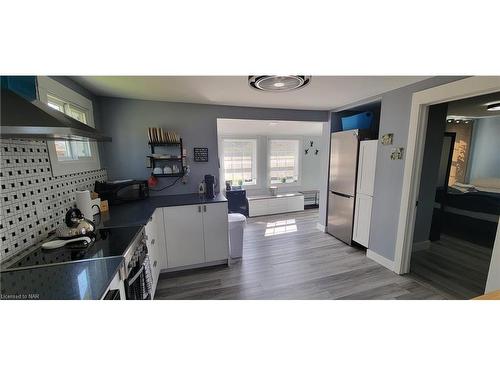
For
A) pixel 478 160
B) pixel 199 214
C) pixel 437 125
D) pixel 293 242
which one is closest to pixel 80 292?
pixel 199 214

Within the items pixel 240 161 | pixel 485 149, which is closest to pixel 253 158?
pixel 240 161

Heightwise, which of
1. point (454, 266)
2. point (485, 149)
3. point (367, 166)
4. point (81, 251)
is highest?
point (485, 149)

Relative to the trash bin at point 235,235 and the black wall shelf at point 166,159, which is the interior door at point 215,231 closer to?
the trash bin at point 235,235

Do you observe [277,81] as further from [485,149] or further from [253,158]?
[485,149]

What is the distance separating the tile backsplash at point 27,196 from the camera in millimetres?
1071

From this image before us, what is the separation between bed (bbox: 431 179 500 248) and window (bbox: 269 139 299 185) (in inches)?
121

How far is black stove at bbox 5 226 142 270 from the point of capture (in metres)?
1.05

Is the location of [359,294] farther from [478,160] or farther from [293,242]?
[478,160]

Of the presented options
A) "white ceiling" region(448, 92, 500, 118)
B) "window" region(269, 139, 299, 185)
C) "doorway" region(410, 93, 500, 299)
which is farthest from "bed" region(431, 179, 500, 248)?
"window" region(269, 139, 299, 185)

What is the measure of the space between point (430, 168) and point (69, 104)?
14.0ft

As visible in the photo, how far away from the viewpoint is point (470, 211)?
3424 millimetres

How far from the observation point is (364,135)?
2.71 m

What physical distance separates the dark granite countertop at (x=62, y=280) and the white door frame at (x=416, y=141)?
269cm
